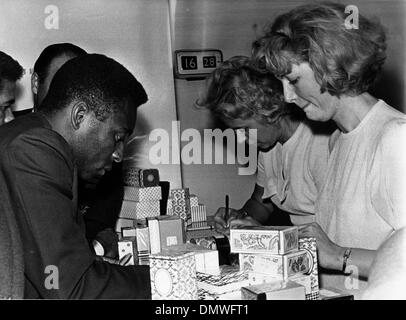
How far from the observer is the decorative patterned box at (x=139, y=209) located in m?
2.42

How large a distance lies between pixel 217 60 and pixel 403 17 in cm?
96

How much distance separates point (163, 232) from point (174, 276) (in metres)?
0.45

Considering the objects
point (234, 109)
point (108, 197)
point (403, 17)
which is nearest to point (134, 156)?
point (108, 197)

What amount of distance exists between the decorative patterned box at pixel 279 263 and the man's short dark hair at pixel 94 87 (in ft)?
1.58

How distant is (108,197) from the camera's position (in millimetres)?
2520

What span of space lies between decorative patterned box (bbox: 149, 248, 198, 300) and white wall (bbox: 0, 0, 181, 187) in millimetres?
1887

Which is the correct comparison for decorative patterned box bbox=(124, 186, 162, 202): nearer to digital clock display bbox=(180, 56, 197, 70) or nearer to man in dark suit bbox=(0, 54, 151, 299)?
man in dark suit bbox=(0, 54, 151, 299)

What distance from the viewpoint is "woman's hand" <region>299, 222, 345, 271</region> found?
172 centimetres

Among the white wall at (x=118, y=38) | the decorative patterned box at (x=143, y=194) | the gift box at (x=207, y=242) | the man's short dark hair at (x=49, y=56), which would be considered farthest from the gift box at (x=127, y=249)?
the white wall at (x=118, y=38)

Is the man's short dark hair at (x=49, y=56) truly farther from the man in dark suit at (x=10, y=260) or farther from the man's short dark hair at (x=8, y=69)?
the man in dark suit at (x=10, y=260)

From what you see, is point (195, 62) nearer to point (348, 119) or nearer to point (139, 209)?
point (139, 209)

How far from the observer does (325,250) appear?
1.73 m

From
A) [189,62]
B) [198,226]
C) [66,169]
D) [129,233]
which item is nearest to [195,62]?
[189,62]
